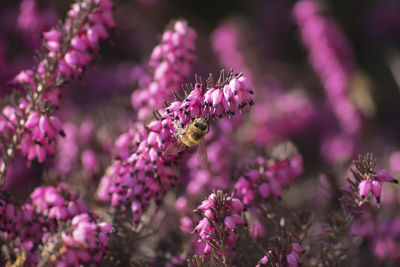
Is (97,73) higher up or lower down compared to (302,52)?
lower down

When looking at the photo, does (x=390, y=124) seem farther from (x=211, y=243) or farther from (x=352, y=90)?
(x=211, y=243)

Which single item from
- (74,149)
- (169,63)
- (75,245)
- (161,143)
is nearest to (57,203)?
(75,245)

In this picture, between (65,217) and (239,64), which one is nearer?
(65,217)

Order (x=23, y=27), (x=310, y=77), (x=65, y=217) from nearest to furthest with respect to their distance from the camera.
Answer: (x=65, y=217), (x=23, y=27), (x=310, y=77)

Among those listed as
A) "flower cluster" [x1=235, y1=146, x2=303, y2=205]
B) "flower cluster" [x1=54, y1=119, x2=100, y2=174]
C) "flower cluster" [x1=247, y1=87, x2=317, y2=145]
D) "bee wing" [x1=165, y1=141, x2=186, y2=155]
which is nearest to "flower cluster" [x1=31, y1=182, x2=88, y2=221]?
"bee wing" [x1=165, y1=141, x2=186, y2=155]

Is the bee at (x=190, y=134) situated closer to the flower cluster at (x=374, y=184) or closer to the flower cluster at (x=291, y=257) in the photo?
the flower cluster at (x=291, y=257)

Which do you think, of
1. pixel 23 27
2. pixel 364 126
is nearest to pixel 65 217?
pixel 23 27
